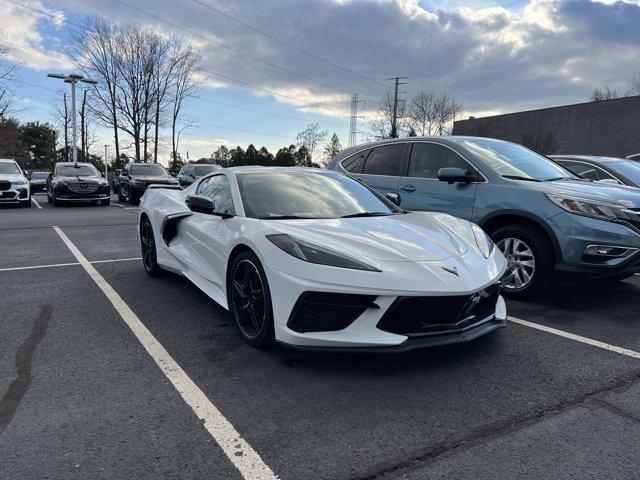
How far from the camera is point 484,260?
3.42 meters

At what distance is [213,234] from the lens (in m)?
4.04

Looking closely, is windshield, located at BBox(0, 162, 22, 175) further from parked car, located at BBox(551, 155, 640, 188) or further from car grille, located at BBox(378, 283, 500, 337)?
car grille, located at BBox(378, 283, 500, 337)

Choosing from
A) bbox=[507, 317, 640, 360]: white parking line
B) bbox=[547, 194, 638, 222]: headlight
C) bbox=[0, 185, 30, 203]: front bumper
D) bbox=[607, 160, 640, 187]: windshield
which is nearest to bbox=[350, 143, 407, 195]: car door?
bbox=[547, 194, 638, 222]: headlight

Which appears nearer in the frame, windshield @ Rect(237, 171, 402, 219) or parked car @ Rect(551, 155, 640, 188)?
windshield @ Rect(237, 171, 402, 219)

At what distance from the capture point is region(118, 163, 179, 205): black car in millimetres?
17891

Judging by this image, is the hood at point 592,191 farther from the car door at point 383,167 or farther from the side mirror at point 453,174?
the car door at point 383,167

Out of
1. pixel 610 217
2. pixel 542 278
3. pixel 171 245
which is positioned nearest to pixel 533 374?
pixel 542 278

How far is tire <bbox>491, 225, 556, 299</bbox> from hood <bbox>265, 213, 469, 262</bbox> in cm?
132

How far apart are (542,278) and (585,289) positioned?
1120 millimetres

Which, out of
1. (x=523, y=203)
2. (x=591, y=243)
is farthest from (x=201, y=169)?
(x=591, y=243)

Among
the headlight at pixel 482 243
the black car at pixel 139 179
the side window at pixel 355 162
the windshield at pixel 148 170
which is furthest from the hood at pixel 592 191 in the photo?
the windshield at pixel 148 170

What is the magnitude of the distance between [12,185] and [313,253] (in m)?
15.9

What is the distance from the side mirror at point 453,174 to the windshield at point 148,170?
15414 mm

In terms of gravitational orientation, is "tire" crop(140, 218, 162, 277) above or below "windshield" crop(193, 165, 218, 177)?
below
